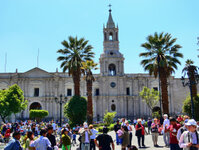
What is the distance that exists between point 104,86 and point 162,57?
21.4m

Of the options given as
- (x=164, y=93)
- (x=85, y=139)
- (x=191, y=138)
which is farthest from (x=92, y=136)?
(x=164, y=93)

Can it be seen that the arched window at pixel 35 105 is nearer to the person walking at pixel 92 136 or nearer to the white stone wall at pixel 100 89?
the white stone wall at pixel 100 89

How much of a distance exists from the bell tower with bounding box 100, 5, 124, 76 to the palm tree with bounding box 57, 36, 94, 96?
1497cm

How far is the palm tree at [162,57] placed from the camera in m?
23.8

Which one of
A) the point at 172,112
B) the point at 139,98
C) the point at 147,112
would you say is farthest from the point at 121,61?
the point at 172,112

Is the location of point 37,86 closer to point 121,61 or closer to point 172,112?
point 121,61

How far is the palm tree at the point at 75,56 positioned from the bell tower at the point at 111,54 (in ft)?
49.1

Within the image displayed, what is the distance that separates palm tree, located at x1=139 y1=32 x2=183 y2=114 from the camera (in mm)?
23844

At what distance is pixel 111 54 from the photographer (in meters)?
45.4

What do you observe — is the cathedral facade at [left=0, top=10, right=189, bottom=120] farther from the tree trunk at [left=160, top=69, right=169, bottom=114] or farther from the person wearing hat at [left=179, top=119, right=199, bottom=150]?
the person wearing hat at [left=179, top=119, right=199, bottom=150]

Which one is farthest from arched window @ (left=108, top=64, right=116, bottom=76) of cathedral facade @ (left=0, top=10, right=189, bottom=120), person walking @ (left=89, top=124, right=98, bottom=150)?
person walking @ (left=89, top=124, right=98, bottom=150)

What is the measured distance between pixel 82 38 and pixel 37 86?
64.5 feet

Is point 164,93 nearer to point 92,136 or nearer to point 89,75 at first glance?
point 89,75

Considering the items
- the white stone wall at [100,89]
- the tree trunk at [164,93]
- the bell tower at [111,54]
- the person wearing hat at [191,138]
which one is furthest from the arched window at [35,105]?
the person wearing hat at [191,138]
